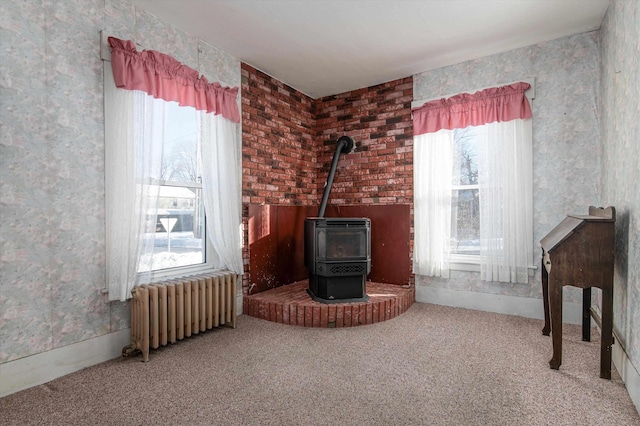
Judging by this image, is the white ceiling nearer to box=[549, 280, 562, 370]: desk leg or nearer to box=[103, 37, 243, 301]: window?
box=[103, 37, 243, 301]: window

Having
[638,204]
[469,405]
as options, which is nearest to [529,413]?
[469,405]

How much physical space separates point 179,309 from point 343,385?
4.90 feet

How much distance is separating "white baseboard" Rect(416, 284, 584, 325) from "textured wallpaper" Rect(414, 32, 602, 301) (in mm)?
73

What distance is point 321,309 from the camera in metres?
3.32

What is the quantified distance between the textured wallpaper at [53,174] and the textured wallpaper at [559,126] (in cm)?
377

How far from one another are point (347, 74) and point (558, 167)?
2.50 m

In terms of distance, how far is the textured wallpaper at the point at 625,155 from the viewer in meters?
2.03

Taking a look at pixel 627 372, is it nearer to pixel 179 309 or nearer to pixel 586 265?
pixel 586 265

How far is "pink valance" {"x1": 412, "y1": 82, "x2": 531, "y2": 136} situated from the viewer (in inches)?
139

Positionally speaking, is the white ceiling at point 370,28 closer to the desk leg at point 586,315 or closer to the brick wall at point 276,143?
the brick wall at point 276,143

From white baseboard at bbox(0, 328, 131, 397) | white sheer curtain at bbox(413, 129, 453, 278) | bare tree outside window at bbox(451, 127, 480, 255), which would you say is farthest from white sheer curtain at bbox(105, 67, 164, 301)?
bare tree outside window at bbox(451, 127, 480, 255)

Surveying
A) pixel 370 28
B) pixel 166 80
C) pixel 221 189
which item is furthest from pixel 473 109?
pixel 166 80

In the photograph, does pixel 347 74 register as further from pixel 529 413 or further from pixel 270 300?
pixel 529 413

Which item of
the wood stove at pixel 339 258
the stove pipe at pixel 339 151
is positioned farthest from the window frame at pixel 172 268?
the stove pipe at pixel 339 151
